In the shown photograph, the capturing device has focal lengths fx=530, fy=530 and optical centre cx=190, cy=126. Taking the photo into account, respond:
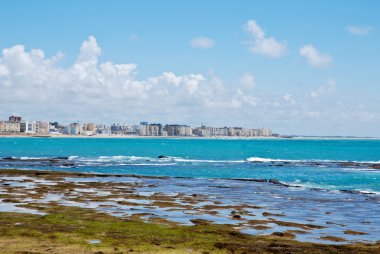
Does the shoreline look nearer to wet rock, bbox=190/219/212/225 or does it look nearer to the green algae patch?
wet rock, bbox=190/219/212/225

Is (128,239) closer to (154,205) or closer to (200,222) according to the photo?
(200,222)

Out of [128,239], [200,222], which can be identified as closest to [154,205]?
[200,222]

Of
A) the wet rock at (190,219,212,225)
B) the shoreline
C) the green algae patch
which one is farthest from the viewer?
the wet rock at (190,219,212,225)

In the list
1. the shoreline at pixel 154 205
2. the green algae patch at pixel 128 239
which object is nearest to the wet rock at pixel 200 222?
the shoreline at pixel 154 205

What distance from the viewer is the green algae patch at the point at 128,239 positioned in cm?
2314

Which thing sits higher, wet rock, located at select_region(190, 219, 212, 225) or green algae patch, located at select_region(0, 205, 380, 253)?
green algae patch, located at select_region(0, 205, 380, 253)

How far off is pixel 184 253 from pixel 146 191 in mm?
29038

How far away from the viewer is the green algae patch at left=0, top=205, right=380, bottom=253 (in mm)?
23141

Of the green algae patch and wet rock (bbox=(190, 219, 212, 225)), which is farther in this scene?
wet rock (bbox=(190, 219, 212, 225))

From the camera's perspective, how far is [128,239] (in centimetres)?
2505

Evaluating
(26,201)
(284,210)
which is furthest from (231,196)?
(26,201)

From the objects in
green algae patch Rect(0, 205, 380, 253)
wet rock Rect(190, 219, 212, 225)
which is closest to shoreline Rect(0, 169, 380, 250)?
wet rock Rect(190, 219, 212, 225)

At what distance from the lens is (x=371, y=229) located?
103ft

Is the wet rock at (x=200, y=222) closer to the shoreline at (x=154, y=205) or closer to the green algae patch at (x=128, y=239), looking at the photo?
the shoreline at (x=154, y=205)
